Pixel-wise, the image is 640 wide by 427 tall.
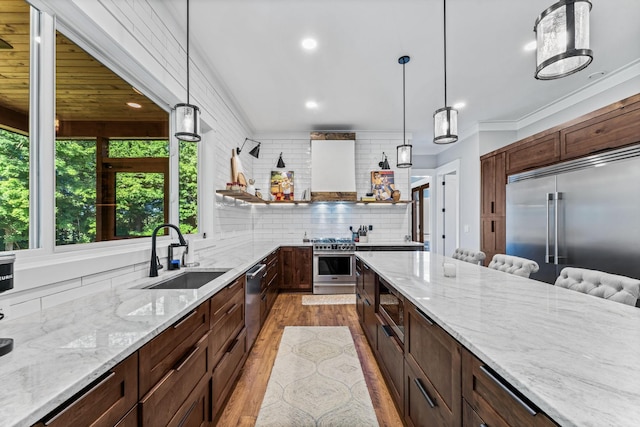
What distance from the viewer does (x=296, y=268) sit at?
15.7ft

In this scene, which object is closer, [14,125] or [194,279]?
[14,125]

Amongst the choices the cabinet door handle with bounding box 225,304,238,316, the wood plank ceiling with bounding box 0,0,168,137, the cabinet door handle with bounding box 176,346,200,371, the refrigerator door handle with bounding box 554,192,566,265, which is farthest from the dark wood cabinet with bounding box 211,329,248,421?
the refrigerator door handle with bounding box 554,192,566,265

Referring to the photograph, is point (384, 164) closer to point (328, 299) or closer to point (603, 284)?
point (328, 299)

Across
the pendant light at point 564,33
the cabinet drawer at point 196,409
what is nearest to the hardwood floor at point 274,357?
the cabinet drawer at point 196,409

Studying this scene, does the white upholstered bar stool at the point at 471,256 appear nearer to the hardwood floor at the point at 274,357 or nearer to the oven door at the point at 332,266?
the hardwood floor at the point at 274,357

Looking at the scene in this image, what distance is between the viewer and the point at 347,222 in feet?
17.7

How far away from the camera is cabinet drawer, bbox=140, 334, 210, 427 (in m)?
1.00

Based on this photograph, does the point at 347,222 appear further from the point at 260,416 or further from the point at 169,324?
the point at 169,324

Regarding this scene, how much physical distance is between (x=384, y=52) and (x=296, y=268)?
3403 millimetres

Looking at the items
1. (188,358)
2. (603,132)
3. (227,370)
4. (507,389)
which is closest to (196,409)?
(188,358)

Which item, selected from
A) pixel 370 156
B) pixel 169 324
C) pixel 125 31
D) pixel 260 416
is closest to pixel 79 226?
pixel 169 324

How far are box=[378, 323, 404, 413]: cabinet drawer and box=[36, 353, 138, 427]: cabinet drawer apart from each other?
134 centimetres

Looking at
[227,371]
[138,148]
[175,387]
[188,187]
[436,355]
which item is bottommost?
[227,371]

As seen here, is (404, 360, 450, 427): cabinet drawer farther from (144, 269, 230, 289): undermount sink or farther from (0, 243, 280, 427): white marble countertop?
(144, 269, 230, 289): undermount sink
